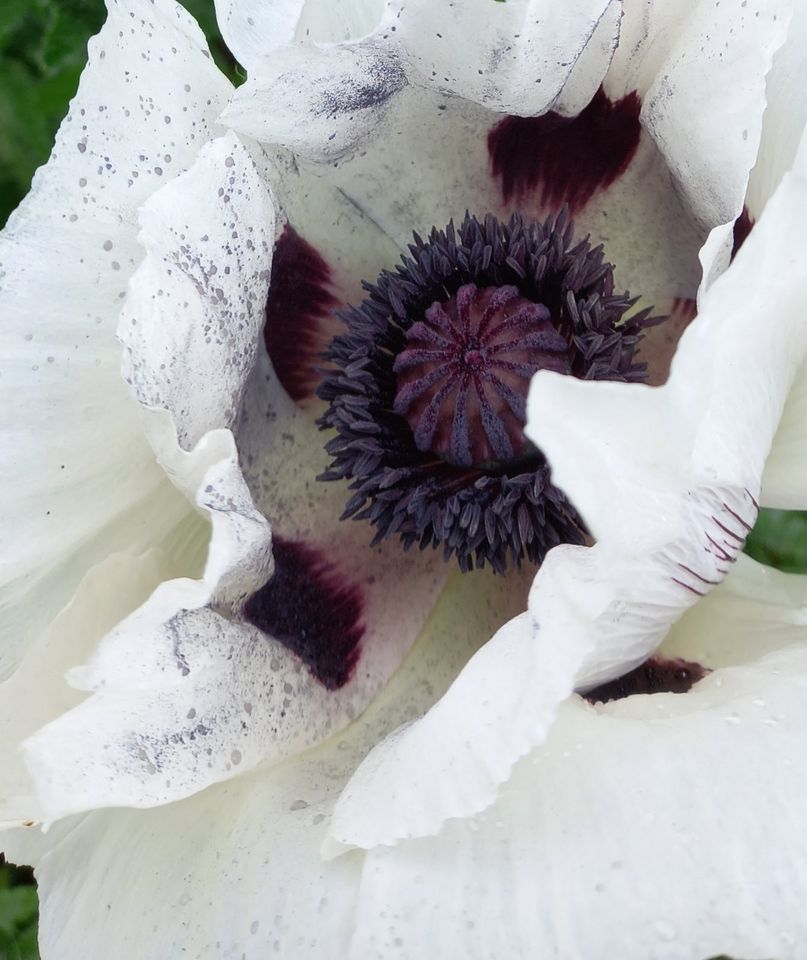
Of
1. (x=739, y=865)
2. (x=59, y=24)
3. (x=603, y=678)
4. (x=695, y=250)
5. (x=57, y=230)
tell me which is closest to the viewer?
(x=739, y=865)

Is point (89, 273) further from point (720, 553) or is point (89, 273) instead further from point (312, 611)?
point (720, 553)

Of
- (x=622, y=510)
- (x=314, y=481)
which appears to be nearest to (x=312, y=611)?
(x=314, y=481)

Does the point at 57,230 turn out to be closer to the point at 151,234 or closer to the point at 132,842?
the point at 151,234

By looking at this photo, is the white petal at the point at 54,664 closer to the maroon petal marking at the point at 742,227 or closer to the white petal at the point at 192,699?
the white petal at the point at 192,699

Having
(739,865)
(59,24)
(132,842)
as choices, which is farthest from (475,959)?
(59,24)

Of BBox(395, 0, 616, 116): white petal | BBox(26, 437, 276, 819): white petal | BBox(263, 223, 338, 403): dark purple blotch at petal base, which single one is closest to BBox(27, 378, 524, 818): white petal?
BBox(26, 437, 276, 819): white petal

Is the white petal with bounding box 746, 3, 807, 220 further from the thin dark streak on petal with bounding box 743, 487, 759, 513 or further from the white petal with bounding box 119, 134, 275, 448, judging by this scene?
the white petal with bounding box 119, 134, 275, 448
